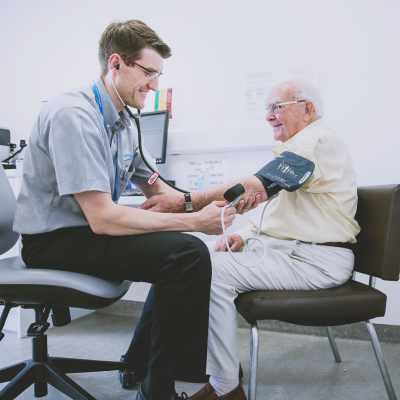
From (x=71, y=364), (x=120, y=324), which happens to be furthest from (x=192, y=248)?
(x=120, y=324)

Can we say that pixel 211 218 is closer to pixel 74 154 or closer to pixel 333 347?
pixel 74 154

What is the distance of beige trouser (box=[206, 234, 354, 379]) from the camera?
1.03 m

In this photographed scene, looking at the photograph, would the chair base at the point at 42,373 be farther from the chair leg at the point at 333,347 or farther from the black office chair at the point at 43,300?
the chair leg at the point at 333,347

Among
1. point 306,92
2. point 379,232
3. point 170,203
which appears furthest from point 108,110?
point 379,232

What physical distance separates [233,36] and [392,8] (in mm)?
804

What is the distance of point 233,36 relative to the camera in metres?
1.97

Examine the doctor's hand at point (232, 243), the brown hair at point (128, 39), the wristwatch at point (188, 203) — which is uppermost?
the brown hair at point (128, 39)

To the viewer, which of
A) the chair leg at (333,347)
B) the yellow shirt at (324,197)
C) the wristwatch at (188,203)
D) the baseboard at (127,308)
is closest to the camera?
the yellow shirt at (324,197)

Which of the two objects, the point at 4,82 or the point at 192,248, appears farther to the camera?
the point at 4,82

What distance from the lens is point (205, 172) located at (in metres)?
1.99

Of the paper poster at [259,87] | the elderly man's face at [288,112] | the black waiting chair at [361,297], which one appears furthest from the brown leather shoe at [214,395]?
the paper poster at [259,87]

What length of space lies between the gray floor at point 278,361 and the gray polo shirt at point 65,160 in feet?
2.27

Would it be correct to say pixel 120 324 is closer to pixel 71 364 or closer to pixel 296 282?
pixel 71 364

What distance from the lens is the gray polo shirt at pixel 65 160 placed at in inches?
36.5
